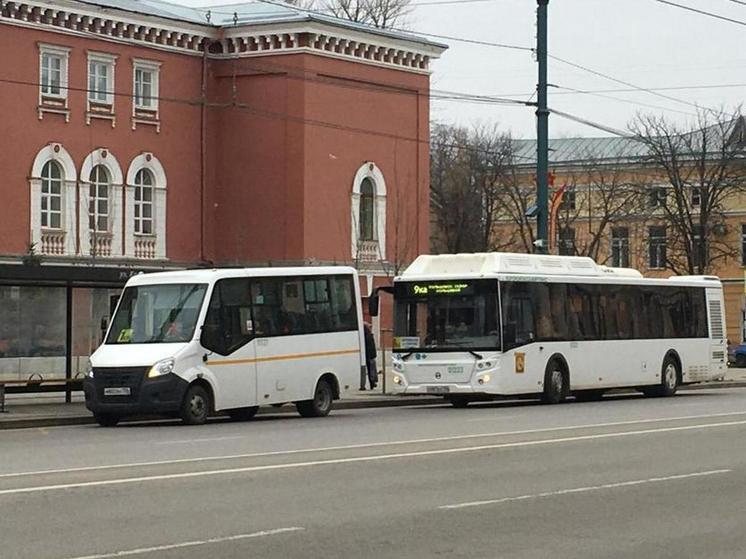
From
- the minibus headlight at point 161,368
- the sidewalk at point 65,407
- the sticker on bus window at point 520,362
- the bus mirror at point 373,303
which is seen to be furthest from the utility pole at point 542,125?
the minibus headlight at point 161,368

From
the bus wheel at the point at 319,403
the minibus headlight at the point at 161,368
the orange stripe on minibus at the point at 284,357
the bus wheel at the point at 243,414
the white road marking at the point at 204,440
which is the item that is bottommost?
the white road marking at the point at 204,440

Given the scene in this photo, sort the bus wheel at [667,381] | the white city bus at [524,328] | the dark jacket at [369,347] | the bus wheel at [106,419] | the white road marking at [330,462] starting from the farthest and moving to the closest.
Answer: the bus wheel at [667,381] < the dark jacket at [369,347] < the white city bus at [524,328] < the bus wheel at [106,419] < the white road marking at [330,462]

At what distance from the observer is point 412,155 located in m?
64.1

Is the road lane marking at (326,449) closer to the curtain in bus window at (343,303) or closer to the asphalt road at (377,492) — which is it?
the asphalt road at (377,492)

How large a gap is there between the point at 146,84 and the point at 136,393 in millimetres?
33009

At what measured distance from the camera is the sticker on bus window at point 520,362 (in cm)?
3294

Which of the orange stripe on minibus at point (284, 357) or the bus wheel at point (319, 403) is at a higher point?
the orange stripe on minibus at point (284, 357)

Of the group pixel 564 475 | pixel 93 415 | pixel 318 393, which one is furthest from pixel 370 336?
pixel 564 475

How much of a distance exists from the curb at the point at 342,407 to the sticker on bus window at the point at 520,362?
280cm

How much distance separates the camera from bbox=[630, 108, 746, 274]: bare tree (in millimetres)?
76500

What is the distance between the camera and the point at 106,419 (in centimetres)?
2722

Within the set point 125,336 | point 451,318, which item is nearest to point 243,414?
point 125,336

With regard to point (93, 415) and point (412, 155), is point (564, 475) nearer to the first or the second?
point (93, 415)

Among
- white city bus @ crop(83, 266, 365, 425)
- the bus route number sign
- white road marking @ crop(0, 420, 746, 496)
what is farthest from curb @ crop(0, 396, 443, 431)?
white road marking @ crop(0, 420, 746, 496)
